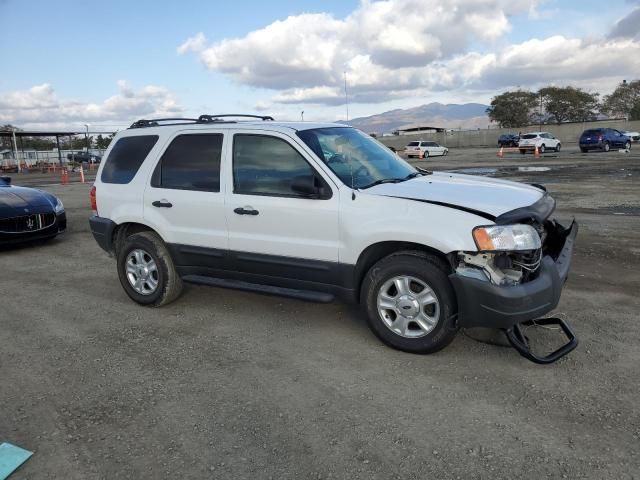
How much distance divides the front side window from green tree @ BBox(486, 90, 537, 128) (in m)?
87.2

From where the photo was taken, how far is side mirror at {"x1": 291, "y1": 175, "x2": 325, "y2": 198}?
4262 mm

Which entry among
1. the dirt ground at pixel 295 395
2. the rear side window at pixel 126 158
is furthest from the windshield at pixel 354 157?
the rear side window at pixel 126 158

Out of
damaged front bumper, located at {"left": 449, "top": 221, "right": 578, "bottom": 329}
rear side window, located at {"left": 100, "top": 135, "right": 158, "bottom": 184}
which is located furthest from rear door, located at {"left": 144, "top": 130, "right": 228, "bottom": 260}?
damaged front bumper, located at {"left": 449, "top": 221, "right": 578, "bottom": 329}

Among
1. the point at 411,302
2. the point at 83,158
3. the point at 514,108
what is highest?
the point at 514,108

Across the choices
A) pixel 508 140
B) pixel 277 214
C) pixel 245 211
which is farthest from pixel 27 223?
pixel 508 140

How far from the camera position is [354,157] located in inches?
185

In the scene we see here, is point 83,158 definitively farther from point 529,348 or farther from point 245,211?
point 529,348

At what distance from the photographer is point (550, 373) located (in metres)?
3.72

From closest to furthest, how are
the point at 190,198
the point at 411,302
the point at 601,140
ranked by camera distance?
the point at 411,302 → the point at 190,198 → the point at 601,140

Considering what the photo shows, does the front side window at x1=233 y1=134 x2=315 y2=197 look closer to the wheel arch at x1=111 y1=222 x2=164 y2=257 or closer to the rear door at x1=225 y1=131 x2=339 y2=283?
the rear door at x1=225 y1=131 x2=339 y2=283

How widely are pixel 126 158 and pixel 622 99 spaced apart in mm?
89277

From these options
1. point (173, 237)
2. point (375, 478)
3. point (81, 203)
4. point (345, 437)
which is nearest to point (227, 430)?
point (345, 437)

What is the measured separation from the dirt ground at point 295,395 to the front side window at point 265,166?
48.8 inches

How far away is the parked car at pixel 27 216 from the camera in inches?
316
